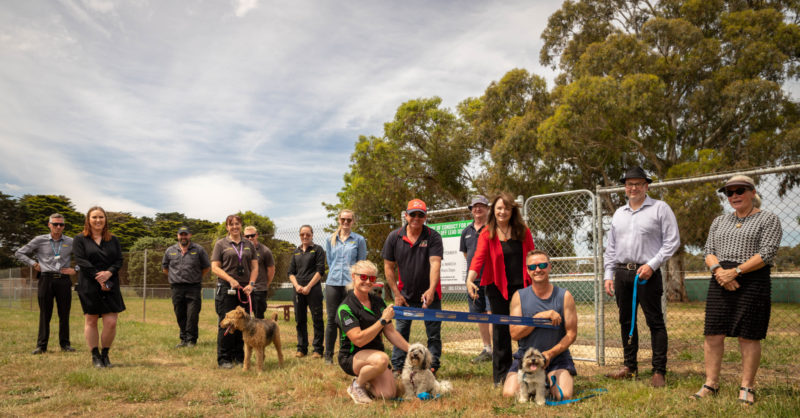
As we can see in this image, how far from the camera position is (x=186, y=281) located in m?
8.82

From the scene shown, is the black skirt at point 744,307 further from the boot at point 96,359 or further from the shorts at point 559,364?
the boot at point 96,359

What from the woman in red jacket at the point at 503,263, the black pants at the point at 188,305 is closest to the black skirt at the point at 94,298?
the black pants at the point at 188,305

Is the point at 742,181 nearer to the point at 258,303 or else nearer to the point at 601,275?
the point at 601,275

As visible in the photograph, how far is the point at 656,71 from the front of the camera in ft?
58.2

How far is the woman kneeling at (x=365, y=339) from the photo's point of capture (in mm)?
4312

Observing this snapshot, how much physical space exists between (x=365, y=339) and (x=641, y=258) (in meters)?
2.78

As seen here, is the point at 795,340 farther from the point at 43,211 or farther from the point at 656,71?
the point at 43,211

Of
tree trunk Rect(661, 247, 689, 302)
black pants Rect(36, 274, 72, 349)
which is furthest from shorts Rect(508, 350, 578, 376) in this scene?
tree trunk Rect(661, 247, 689, 302)

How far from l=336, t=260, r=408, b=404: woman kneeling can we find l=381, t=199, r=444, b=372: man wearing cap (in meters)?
0.87

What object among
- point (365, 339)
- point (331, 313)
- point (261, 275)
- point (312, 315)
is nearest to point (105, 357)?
point (261, 275)

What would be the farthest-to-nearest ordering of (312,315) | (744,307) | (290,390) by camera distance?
(312,315) < (290,390) < (744,307)

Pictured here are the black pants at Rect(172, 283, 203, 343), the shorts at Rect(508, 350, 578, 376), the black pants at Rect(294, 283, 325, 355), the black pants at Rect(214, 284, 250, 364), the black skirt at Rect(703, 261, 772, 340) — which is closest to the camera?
the black skirt at Rect(703, 261, 772, 340)

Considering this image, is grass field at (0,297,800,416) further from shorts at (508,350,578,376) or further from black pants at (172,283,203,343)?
black pants at (172,283,203,343)

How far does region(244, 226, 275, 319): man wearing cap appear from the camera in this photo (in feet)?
25.1
